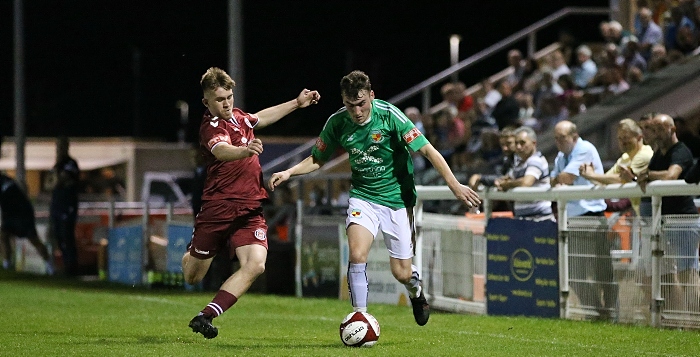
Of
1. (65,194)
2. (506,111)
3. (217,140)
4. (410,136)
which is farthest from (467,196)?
(65,194)

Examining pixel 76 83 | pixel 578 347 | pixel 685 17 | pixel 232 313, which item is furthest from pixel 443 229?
pixel 76 83

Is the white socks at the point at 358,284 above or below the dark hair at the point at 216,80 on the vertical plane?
below

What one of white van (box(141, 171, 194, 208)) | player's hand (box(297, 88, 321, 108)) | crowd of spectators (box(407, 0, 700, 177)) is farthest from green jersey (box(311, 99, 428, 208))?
white van (box(141, 171, 194, 208))

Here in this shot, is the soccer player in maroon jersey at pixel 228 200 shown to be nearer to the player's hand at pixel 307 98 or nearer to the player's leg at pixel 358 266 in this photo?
the player's hand at pixel 307 98

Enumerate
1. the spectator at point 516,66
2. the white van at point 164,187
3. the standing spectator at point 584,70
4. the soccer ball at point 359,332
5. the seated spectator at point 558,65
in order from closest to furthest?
the soccer ball at point 359,332, the standing spectator at point 584,70, the seated spectator at point 558,65, the spectator at point 516,66, the white van at point 164,187

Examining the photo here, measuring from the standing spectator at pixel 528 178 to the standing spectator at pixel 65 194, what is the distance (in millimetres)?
10407

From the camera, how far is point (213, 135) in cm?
1005

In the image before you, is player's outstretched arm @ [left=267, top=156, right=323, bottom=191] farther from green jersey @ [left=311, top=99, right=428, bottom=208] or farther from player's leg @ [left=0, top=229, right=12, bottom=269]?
player's leg @ [left=0, top=229, right=12, bottom=269]

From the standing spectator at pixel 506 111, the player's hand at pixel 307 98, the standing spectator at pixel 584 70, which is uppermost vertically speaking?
the standing spectator at pixel 584 70

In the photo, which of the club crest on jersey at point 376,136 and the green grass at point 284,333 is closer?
the green grass at point 284,333

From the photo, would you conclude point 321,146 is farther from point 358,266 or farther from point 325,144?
point 358,266

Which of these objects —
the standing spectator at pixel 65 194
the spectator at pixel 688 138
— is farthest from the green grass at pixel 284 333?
the standing spectator at pixel 65 194

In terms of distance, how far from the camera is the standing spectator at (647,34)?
66.2 feet

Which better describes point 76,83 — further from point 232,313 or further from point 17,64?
point 232,313
